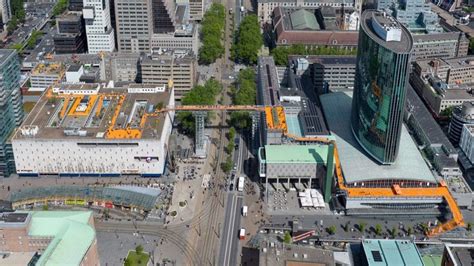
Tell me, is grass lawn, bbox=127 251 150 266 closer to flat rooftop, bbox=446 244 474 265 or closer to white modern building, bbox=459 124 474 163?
flat rooftop, bbox=446 244 474 265

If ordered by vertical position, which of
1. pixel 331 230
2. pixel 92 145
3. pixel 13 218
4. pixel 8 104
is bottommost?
pixel 331 230

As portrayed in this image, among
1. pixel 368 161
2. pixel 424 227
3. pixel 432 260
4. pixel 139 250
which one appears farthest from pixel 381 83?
pixel 139 250

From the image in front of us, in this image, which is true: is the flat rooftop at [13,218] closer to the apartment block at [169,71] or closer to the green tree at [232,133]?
the green tree at [232,133]

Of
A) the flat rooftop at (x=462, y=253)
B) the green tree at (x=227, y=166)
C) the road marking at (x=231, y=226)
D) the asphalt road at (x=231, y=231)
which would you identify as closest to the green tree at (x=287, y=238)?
the asphalt road at (x=231, y=231)

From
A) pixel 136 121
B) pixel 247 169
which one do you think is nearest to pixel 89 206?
pixel 136 121

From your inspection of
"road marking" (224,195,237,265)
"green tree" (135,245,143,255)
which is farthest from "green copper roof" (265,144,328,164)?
"green tree" (135,245,143,255)

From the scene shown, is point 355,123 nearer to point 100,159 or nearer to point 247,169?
point 247,169

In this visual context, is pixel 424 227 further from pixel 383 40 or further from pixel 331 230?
pixel 383 40
